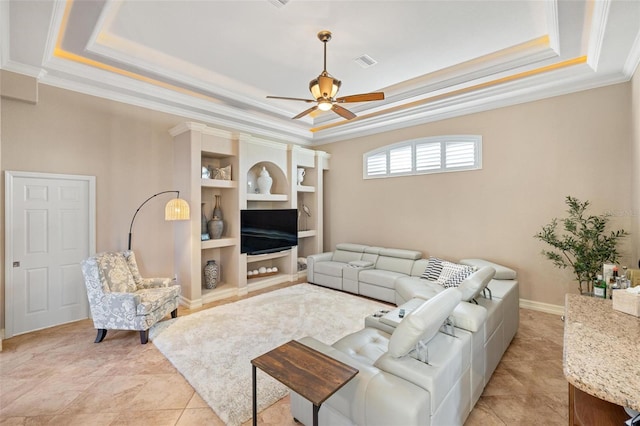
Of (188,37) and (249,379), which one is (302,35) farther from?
(249,379)

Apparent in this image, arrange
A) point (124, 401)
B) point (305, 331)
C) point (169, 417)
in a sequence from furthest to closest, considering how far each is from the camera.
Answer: point (305, 331), point (124, 401), point (169, 417)

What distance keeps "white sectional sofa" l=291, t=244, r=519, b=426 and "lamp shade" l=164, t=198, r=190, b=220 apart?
299cm

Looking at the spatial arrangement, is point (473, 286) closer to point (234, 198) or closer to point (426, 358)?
point (426, 358)

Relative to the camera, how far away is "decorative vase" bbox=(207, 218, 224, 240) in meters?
4.99

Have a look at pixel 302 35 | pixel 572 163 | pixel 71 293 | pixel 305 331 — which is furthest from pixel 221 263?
pixel 572 163

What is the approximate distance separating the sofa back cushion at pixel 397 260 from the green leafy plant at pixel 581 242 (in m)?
1.84

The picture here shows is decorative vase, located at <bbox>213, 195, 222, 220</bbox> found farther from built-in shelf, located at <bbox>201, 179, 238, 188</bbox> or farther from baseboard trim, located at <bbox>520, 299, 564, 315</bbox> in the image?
baseboard trim, located at <bbox>520, 299, 564, 315</bbox>

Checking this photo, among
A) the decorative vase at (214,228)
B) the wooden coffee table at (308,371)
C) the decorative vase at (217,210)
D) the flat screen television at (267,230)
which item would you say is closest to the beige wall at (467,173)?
the decorative vase at (214,228)

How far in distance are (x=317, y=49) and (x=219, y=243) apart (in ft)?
11.1

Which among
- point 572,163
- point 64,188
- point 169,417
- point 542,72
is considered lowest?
point 169,417

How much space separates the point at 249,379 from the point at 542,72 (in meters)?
5.09

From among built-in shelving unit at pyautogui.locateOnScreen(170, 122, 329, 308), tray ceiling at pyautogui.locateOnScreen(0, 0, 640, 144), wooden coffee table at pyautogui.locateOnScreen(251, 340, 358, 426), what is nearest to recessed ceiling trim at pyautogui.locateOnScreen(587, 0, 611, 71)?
tray ceiling at pyautogui.locateOnScreen(0, 0, 640, 144)

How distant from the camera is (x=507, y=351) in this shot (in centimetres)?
304

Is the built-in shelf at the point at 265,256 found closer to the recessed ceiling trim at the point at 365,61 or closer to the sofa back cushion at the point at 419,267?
the sofa back cushion at the point at 419,267
